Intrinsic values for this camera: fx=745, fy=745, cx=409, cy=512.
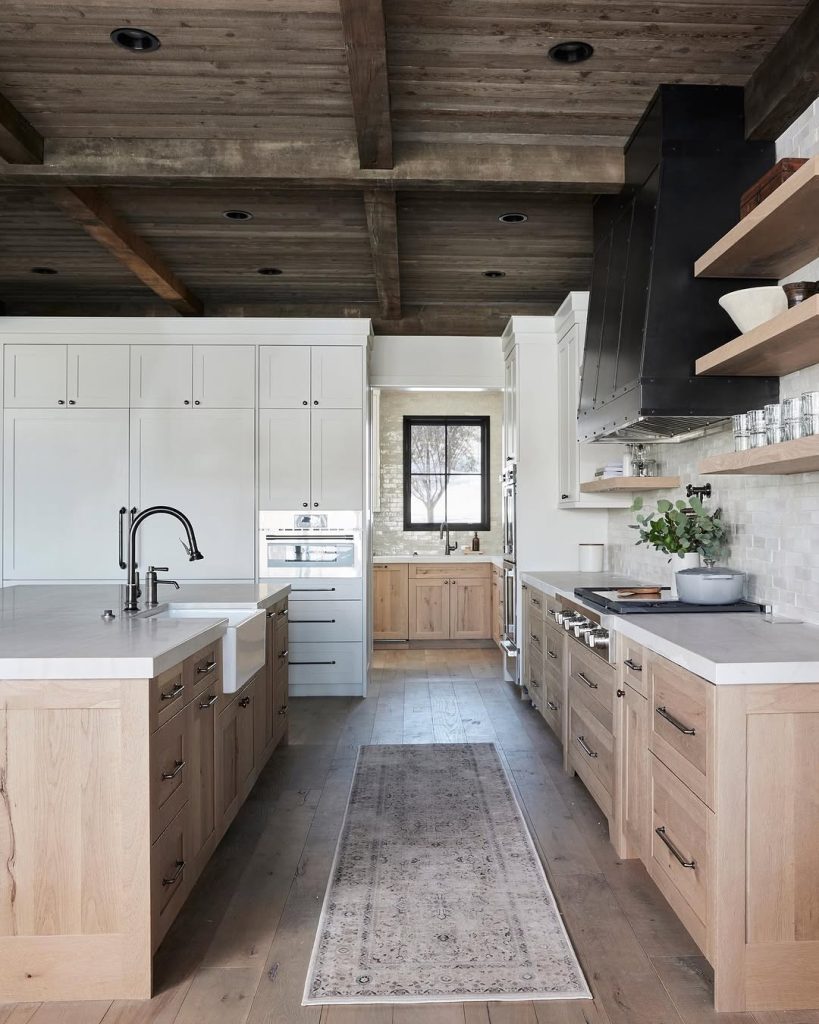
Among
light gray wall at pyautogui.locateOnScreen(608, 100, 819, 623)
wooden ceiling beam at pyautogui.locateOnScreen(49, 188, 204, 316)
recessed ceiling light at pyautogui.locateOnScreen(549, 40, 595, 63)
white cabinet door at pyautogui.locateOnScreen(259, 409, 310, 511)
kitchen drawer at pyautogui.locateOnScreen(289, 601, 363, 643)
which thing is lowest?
kitchen drawer at pyautogui.locateOnScreen(289, 601, 363, 643)

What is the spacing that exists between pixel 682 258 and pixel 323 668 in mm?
3510

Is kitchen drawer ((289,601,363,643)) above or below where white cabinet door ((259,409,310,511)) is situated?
below

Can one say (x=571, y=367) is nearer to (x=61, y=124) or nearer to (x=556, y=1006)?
(x=61, y=124)

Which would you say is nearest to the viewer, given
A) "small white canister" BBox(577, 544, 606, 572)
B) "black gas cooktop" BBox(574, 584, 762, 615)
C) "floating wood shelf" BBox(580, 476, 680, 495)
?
"black gas cooktop" BBox(574, 584, 762, 615)

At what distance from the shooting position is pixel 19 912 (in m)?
1.84

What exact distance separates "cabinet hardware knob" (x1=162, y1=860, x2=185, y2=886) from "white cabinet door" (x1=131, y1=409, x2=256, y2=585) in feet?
10.3

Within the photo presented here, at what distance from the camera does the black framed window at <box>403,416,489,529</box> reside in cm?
782

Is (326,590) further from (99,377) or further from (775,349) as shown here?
(775,349)

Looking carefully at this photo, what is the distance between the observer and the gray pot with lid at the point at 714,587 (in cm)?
285

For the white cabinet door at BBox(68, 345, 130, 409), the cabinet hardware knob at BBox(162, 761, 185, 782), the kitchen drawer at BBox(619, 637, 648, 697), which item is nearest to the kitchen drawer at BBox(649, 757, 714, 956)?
the kitchen drawer at BBox(619, 637, 648, 697)

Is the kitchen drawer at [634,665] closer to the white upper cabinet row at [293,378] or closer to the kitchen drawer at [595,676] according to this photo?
the kitchen drawer at [595,676]

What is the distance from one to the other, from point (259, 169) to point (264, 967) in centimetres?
311

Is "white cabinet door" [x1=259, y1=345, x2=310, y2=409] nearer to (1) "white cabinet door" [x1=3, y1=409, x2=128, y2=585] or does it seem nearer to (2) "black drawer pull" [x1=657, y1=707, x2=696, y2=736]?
(1) "white cabinet door" [x1=3, y1=409, x2=128, y2=585]

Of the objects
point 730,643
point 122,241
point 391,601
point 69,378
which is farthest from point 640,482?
point 69,378
